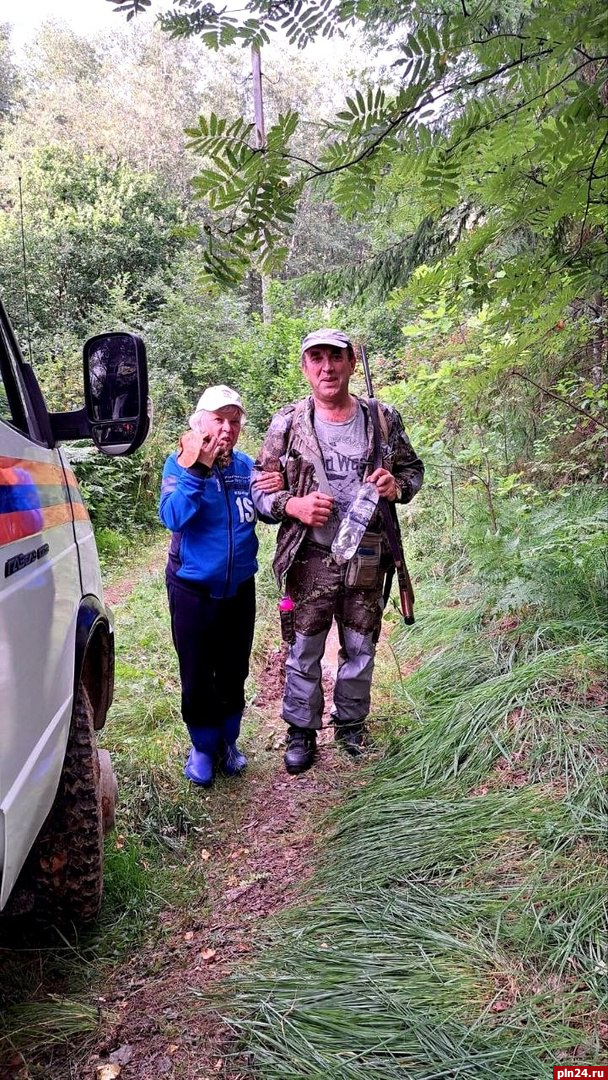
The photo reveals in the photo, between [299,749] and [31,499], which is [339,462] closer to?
[299,749]

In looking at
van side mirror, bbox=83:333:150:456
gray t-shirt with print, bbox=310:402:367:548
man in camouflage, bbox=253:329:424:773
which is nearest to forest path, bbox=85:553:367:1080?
man in camouflage, bbox=253:329:424:773

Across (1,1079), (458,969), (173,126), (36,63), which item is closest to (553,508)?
(458,969)

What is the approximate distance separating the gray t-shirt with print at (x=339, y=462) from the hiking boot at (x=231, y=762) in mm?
1289

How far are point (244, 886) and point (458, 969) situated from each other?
1100mm

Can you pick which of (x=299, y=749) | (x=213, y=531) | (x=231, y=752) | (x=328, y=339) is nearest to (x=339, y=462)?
(x=328, y=339)

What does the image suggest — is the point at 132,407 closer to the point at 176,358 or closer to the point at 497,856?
the point at 497,856

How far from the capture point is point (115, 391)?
88.2 inches

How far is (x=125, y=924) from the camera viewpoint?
2.54 meters

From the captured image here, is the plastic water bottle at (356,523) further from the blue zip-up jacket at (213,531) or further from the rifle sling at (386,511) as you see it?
the blue zip-up jacket at (213,531)

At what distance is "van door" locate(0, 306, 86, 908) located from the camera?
1.45 m

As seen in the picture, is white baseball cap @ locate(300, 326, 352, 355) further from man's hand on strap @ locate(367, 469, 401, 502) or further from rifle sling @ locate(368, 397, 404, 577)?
man's hand on strap @ locate(367, 469, 401, 502)

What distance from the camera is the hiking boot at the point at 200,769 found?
352cm

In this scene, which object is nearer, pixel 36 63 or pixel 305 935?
pixel 305 935

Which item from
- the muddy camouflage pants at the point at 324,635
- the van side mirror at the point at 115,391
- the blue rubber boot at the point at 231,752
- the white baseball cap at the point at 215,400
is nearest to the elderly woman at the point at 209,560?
the white baseball cap at the point at 215,400
